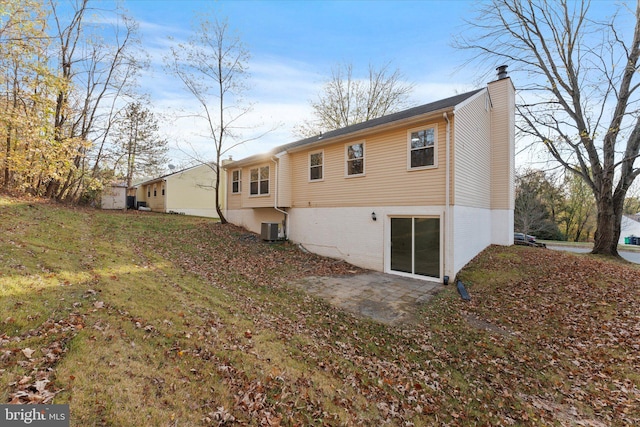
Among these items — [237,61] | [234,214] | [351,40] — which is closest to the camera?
[351,40]

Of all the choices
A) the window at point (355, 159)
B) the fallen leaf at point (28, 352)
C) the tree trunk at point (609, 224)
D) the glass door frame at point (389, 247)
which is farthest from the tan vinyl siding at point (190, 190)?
the tree trunk at point (609, 224)

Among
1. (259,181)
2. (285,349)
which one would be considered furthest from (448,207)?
(259,181)

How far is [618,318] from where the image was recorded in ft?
19.6

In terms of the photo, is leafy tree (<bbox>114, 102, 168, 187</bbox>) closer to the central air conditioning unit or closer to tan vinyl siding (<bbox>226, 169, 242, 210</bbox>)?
tan vinyl siding (<bbox>226, 169, 242, 210</bbox>)

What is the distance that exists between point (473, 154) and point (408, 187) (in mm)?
2976

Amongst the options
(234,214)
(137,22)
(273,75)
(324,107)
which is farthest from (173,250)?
(324,107)

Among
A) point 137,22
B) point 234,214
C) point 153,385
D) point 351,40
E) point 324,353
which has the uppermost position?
point 137,22

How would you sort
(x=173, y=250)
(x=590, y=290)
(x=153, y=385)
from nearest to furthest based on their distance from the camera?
(x=153, y=385) < (x=590, y=290) < (x=173, y=250)

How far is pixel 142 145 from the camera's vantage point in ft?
82.3

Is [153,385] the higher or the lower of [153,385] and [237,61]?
the lower

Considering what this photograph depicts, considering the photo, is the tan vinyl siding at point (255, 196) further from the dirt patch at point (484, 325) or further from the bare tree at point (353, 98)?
the bare tree at point (353, 98)

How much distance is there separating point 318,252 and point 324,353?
751 cm

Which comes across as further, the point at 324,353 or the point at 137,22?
the point at 137,22

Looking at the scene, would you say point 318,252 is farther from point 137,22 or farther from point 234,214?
point 137,22
